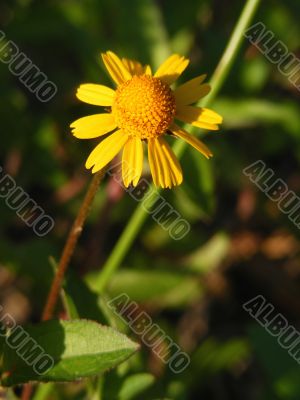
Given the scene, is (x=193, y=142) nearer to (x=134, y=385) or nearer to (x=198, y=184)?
(x=134, y=385)

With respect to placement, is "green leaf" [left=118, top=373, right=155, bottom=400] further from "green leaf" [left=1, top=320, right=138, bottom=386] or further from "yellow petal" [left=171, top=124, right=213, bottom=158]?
"yellow petal" [left=171, top=124, right=213, bottom=158]

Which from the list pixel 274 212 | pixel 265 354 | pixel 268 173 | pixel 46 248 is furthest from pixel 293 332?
pixel 46 248

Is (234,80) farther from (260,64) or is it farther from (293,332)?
(293,332)

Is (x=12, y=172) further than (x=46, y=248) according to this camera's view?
Yes

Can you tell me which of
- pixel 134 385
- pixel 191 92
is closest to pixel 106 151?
pixel 191 92

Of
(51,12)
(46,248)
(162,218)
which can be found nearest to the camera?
(46,248)
